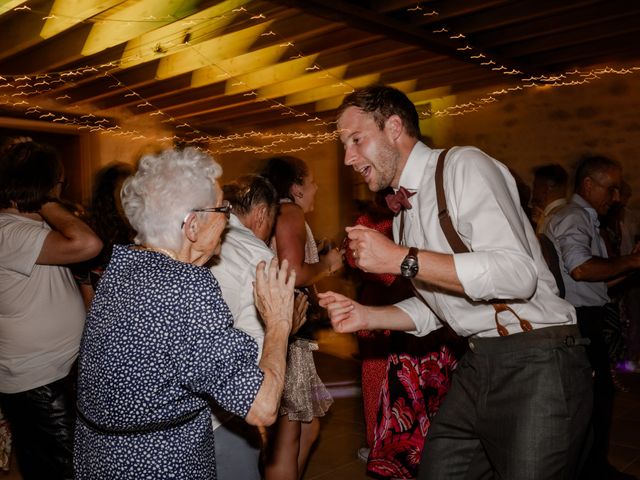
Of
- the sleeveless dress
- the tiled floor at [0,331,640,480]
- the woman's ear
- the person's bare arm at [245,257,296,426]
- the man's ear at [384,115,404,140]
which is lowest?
the tiled floor at [0,331,640,480]

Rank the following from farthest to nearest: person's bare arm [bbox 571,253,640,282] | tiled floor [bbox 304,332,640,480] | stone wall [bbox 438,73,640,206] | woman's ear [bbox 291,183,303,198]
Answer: stone wall [bbox 438,73,640,206] → tiled floor [bbox 304,332,640,480] → woman's ear [bbox 291,183,303,198] → person's bare arm [bbox 571,253,640,282]

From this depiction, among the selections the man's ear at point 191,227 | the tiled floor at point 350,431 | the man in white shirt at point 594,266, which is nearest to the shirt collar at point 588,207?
the man in white shirt at point 594,266

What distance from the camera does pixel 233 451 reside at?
2160mm

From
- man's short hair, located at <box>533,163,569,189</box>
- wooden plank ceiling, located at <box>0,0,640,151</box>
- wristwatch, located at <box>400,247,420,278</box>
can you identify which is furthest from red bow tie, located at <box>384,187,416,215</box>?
wooden plank ceiling, located at <box>0,0,640,151</box>

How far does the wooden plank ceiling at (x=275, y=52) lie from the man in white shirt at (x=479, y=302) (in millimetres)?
2482

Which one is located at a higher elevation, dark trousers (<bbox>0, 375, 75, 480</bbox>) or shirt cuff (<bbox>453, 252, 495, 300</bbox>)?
shirt cuff (<bbox>453, 252, 495, 300</bbox>)

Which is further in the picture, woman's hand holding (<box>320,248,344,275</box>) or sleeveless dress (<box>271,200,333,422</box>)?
woman's hand holding (<box>320,248,344,275</box>)

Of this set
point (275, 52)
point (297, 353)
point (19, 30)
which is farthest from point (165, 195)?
point (275, 52)

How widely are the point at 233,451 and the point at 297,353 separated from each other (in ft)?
2.25

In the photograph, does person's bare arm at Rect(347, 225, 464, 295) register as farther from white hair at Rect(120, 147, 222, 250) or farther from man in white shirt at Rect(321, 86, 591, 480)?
white hair at Rect(120, 147, 222, 250)

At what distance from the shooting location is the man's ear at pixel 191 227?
1647 mm

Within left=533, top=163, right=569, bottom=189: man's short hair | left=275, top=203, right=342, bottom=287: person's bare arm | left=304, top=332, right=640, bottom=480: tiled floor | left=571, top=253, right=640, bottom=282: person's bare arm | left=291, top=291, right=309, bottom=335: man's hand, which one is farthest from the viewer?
left=533, top=163, right=569, bottom=189: man's short hair

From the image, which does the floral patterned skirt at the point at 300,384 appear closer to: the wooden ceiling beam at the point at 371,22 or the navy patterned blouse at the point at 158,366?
the navy patterned blouse at the point at 158,366

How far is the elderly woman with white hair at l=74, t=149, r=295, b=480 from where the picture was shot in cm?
146
